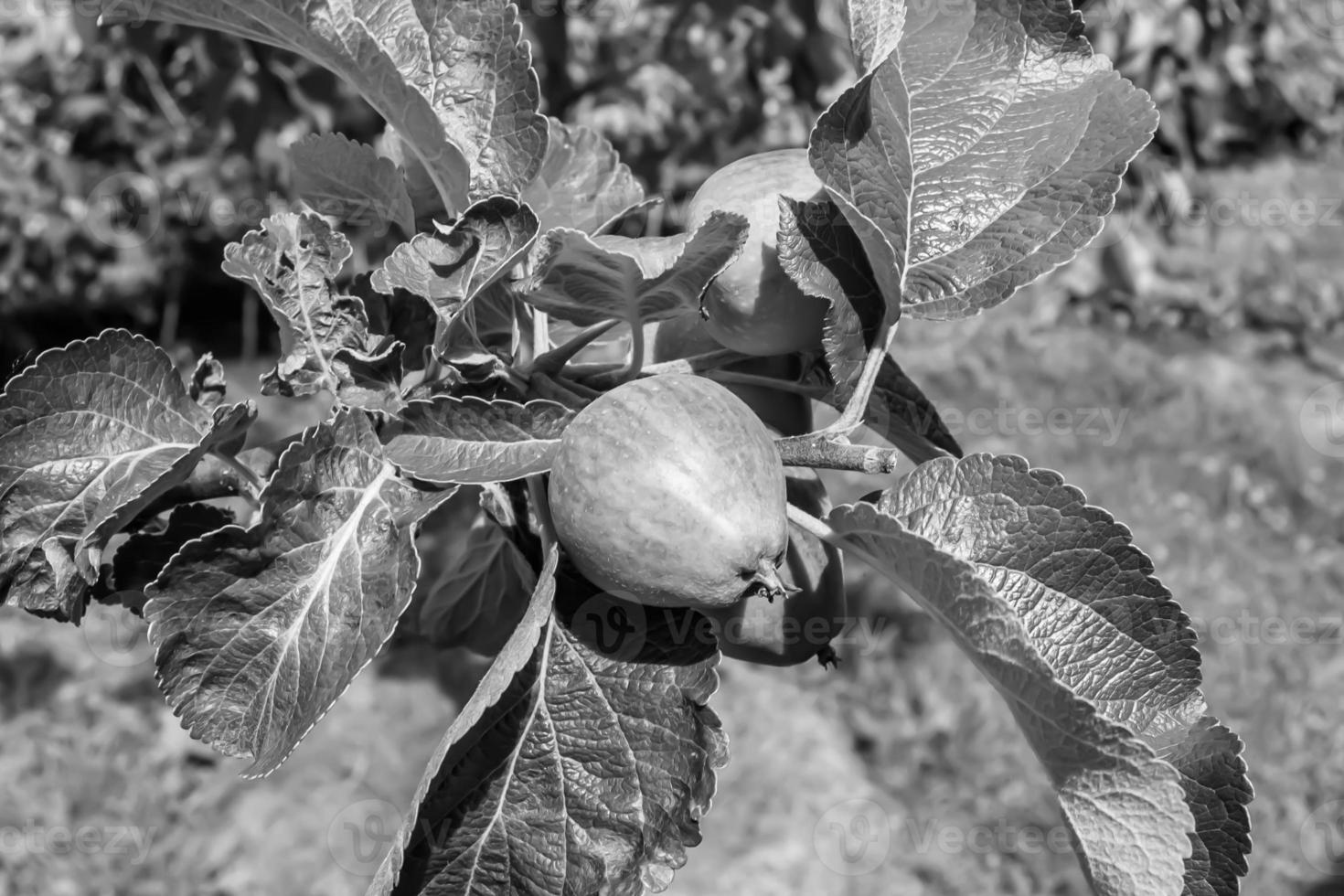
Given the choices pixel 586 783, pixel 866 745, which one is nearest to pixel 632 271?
pixel 586 783

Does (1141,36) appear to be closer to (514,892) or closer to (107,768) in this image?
(107,768)

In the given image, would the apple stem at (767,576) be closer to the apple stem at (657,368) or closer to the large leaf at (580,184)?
the apple stem at (657,368)

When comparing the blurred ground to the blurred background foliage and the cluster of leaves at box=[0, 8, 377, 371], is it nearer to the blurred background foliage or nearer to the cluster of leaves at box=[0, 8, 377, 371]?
the blurred background foliage

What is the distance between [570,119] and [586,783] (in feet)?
9.98

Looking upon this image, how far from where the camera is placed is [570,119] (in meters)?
3.52

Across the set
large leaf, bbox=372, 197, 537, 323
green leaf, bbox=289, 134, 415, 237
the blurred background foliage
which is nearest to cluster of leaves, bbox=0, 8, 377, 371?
the blurred background foliage

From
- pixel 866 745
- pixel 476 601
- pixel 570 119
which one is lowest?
pixel 866 745

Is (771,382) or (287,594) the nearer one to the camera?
(287,594)

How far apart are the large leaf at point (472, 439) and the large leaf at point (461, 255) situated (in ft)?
0.18

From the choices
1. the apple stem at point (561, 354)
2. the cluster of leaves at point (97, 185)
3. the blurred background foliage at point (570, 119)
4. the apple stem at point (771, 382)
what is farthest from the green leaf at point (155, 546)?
the cluster of leaves at point (97, 185)

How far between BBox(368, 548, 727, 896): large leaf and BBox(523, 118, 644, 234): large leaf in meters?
0.30

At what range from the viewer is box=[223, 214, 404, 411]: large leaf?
30.0 inches

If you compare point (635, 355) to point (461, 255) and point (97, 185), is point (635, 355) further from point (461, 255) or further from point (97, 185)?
point (97, 185)

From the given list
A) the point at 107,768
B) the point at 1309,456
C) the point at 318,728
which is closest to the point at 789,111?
the point at 1309,456
